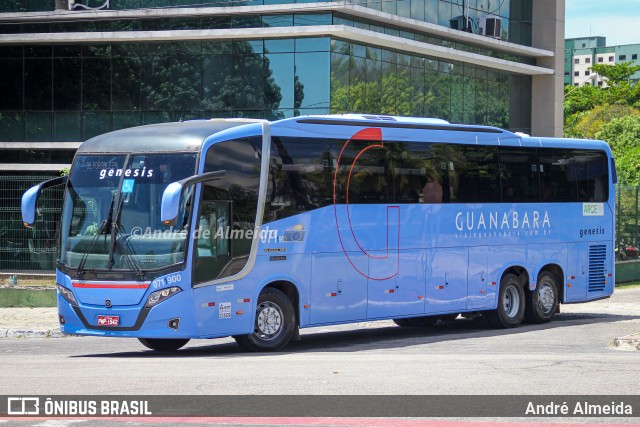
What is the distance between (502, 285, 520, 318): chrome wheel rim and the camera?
2177cm

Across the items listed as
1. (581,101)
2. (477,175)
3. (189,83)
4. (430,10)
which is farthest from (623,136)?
(581,101)

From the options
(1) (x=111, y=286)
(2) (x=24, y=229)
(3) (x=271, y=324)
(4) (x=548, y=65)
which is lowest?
(3) (x=271, y=324)

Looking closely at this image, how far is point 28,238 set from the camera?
2822cm

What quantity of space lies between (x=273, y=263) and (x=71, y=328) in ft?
10.4

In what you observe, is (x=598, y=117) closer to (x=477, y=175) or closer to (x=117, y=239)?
(x=477, y=175)

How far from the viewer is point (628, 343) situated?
17.2 m

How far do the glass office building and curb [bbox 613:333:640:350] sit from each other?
20.6 meters

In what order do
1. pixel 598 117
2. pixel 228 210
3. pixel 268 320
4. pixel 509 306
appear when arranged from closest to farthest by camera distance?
pixel 228 210, pixel 268 320, pixel 509 306, pixel 598 117

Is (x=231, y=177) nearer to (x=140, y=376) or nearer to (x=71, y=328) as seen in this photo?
(x=71, y=328)

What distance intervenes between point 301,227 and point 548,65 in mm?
38302

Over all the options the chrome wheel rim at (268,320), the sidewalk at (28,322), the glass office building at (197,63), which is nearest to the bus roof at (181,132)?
the chrome wheel rim at (268,320)

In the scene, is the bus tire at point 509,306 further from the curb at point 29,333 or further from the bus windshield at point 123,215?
the curb at point 29,333

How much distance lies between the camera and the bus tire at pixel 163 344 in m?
17.4

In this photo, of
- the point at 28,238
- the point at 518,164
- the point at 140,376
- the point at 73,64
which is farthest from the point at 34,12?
the point at 140,376
